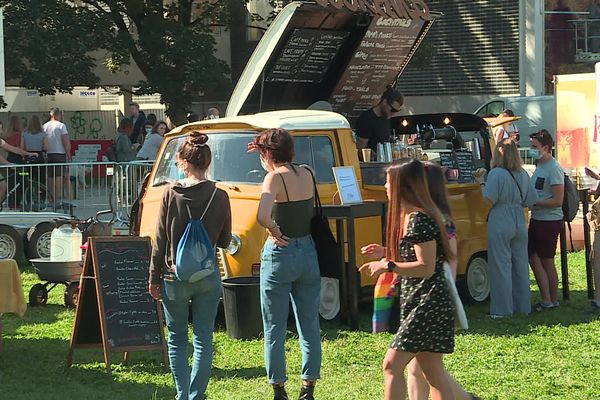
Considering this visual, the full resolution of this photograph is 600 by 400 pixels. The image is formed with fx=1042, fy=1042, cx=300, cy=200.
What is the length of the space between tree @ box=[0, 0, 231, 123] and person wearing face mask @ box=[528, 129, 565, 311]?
16780 millimetres

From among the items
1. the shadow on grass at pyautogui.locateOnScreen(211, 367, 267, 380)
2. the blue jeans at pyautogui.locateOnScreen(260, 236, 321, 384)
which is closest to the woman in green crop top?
the blue jeans at pyautogui.locateOnScreen(260, 236, 321, 384)

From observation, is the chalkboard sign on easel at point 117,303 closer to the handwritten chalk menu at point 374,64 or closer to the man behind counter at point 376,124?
the man behind counter at point 376,124

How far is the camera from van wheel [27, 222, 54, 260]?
13930 mm

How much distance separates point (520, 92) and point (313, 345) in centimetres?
2867

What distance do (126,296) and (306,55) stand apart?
4839 millimetres

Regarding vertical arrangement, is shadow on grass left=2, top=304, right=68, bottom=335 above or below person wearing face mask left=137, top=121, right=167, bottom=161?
below

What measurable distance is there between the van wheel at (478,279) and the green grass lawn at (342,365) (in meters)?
0.84

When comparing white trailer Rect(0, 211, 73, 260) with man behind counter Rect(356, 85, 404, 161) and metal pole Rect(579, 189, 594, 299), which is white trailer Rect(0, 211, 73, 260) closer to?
man behind counter Rect(356, 85, 404, 161)

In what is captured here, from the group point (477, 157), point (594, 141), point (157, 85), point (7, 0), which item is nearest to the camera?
point (477, 157)

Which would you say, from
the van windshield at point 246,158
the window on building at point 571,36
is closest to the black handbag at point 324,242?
the van windshield at point 246,158

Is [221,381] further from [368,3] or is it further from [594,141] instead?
[594,141]

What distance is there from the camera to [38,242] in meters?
14.0

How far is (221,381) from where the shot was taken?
7770 mm

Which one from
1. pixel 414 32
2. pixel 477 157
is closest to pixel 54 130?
pixel 414 32
